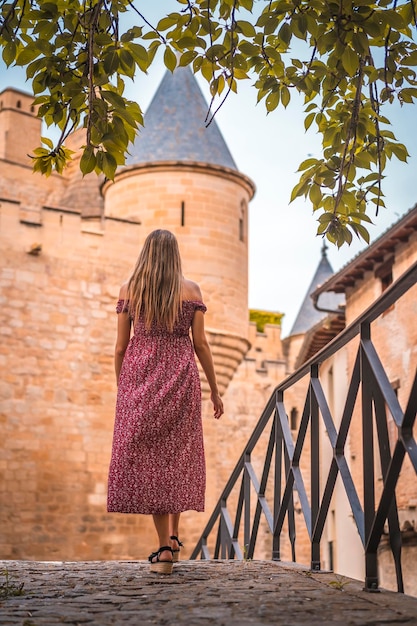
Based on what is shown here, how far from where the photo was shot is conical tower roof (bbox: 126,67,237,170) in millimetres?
19906

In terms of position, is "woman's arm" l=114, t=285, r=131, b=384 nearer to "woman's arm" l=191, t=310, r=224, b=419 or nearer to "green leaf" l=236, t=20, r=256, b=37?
"woman's arm" l=191, t=310, r=224, b=419

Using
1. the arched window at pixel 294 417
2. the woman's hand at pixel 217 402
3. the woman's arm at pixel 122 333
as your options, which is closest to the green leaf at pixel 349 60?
the woman's arm at pixel 122 333

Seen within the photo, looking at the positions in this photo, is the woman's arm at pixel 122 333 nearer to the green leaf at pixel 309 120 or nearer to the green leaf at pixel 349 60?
the green leaf at pixel 309 120

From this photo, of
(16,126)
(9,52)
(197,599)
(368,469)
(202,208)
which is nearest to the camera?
(197,599)

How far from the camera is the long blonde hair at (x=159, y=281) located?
5.16 meters

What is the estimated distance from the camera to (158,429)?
505 centimetres

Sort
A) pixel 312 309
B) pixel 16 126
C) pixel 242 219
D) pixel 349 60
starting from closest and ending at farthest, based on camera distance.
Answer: pixel 349 60
pixel 242 219
pixel 16 126
pixel 312 309

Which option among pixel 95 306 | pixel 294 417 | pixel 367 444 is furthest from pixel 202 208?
pixel 367 444

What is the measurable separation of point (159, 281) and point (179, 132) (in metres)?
15.6

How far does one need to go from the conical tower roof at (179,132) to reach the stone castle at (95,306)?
3 centimetres

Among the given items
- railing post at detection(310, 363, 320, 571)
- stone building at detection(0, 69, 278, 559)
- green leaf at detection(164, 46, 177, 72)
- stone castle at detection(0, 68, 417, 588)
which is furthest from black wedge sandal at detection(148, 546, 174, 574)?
stone building at detection(0, 69, 278, 559)

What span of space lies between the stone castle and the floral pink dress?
11601mm

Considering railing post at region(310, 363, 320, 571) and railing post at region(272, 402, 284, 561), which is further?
railing post at region(272, 402, 284, 561)

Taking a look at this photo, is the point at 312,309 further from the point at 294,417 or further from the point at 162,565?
Answer: the point at 162,565
